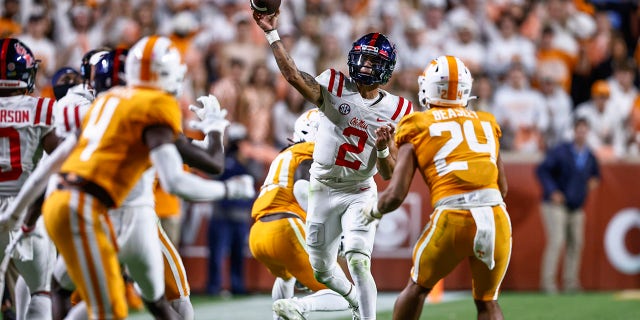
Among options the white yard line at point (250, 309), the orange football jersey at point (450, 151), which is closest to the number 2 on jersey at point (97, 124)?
the orange football jersey at point (450, 151)

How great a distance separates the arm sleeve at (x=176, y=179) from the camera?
5.18m

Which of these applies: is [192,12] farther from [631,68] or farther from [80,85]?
[80,85]

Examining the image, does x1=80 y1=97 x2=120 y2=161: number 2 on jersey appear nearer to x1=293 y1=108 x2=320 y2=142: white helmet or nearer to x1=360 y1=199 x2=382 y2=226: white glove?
x1=360 y1=199 x2=382 y2=226: white glove

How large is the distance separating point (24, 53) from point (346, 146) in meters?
2.25

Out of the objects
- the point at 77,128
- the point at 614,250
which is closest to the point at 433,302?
the point at 614,250

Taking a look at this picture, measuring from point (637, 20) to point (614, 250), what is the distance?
4260mm

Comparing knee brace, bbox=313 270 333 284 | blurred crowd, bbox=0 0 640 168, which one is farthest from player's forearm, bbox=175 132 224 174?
blurred crowd, bbox=0 0 640 168

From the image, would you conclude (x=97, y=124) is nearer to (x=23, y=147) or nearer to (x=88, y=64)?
(x=23, y=147)

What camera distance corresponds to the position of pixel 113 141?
5250mm

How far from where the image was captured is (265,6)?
7285 millimetres

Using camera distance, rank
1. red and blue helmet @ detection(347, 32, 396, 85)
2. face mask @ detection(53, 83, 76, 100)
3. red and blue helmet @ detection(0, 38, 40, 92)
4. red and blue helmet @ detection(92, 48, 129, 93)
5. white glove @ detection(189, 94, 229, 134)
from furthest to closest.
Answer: face mask @ detection(53, 83, 76, 100)
red and blue helmet @ detection(347, 32, 396, 85)
red and blue helmet @ detection(0, 38, 40, 92)
red and blue helmet @ detection(92, 48, 129, 93)
white glove @ detection(189, 94, 229, 134)

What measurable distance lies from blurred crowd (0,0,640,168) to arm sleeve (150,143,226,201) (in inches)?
288

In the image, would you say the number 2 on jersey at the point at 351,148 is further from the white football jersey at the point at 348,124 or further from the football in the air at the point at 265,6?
the football in the air at the point at 265,6

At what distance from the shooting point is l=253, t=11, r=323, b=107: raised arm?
23.3 ft
